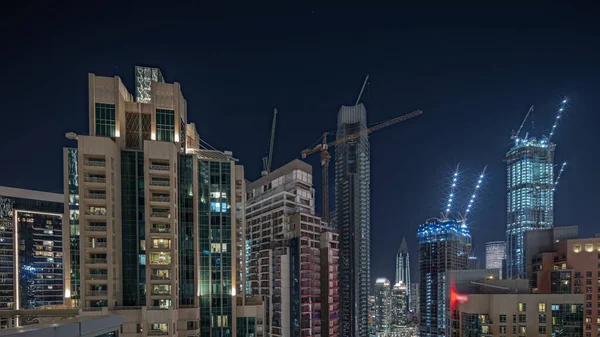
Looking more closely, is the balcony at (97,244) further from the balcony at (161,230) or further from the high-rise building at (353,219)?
the high-rise building at (353,219)

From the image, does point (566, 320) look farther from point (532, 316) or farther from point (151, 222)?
point (151, 222)

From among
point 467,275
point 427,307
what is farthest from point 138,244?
point 427,307

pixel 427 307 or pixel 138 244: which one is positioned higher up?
pixel 138 244

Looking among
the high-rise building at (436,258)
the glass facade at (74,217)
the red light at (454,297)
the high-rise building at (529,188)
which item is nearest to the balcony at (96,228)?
A: the glass facade at (74,217)

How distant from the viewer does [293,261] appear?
77.5m

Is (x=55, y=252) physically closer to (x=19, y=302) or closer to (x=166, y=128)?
(x=19, y=302)

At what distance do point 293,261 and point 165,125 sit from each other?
147 feet

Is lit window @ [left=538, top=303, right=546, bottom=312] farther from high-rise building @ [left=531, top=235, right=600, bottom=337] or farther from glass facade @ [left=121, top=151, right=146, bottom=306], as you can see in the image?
glass facade @ [left=121, top=151, right=146, bottom=306]

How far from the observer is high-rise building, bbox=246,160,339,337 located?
7706 centimetres

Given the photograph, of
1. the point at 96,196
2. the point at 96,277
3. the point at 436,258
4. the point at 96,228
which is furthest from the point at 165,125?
the point at 436,258

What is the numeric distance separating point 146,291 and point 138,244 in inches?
214

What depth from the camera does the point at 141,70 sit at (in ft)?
150

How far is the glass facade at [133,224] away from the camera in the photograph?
40.8m

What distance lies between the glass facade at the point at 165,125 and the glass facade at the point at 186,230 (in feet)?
9.53
